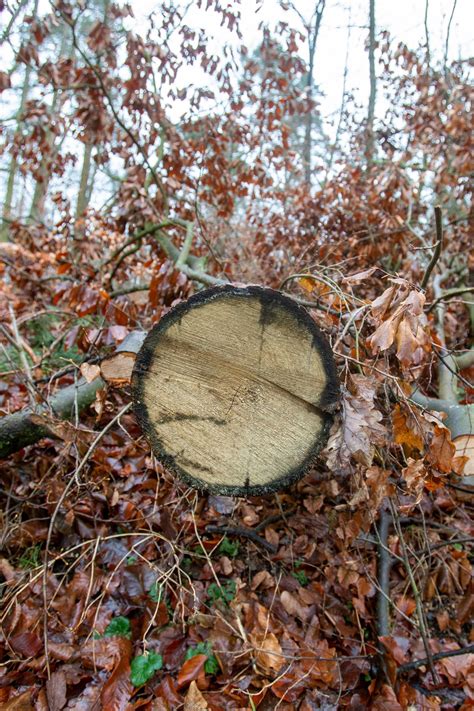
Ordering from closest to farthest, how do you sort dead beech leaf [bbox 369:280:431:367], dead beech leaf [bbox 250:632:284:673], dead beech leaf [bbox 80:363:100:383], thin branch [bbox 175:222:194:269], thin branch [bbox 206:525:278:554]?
dead beech leaf [bbox 369:280:431:367] → dead beech leaf [bbox 80:363:100:383] → dead beech leaf [bbox 250:632:284:673] → thin branch [bbox 206:525:278:554] → thin branch [bbox 175:222:194:269]

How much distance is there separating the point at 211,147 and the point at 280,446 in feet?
14.2

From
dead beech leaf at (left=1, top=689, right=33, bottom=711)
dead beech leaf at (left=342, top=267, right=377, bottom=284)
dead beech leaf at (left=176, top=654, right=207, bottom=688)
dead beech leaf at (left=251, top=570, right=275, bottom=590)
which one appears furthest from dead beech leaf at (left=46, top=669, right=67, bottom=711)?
dead beech leaf at (left=342, top=267, right=377, bottom=284)

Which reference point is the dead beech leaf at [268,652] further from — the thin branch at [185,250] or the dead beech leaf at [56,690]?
the thin branch at [185,250]

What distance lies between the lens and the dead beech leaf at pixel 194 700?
1456mm

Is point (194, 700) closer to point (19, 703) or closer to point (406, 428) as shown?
point (19, 703)

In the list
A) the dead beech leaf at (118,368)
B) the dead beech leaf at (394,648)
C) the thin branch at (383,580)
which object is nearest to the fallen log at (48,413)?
the dead beech leaf at (118,368)

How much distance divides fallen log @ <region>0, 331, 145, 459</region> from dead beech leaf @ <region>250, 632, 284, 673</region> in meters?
1.23

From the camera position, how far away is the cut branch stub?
3.67ft

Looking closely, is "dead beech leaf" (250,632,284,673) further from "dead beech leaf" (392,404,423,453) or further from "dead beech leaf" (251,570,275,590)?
"dead beech leaf" (392,404,423,453)

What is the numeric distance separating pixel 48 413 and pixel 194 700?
4.16 ft

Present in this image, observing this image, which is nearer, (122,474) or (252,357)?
(252,357)

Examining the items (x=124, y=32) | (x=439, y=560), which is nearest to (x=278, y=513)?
(x=439, y=560)

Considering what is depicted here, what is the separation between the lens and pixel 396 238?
162 inches

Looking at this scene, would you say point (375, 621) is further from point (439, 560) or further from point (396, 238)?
point (396, 238)
